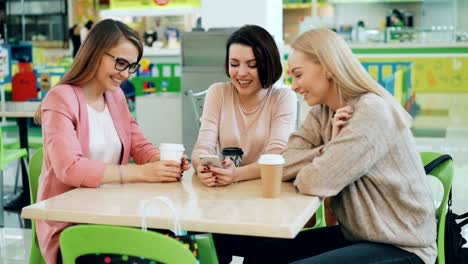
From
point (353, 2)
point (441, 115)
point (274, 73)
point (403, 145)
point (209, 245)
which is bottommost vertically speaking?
point (441, 115)

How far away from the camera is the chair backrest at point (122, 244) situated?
1.49 meters

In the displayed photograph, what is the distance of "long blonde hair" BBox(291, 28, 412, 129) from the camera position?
2.09 m

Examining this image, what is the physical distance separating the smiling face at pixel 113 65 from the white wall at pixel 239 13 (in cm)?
397

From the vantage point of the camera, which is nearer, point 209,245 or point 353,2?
point 209,245

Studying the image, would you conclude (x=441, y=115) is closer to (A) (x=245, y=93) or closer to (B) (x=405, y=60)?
(B) (x=405, y=60)

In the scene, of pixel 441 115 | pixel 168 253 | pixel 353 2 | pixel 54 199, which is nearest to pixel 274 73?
pixel 54 199

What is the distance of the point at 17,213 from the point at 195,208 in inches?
130

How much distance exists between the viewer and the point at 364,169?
6.49ft

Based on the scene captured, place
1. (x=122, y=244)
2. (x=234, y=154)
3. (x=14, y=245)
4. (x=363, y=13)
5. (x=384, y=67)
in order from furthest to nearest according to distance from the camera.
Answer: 1. (x=363, y=13)
2. (x=384, y=67)
3. (x=14, y=245)
4. (x=234, y=154)
5. (x=122, y=244)

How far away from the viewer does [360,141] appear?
198 cm

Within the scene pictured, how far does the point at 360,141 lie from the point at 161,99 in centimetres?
474

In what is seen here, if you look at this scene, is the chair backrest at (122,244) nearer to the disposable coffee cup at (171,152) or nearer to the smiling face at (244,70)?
the disposable coffee cup at (171,152)

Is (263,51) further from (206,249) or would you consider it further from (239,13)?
(239,13)

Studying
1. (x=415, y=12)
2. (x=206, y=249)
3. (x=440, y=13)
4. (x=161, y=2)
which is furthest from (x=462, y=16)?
(x=206, y=249)
